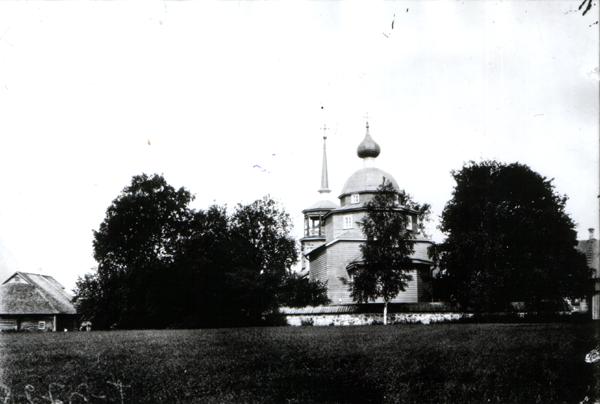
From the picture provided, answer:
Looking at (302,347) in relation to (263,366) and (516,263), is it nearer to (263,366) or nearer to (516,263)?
(263,366)

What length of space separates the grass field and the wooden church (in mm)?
30450

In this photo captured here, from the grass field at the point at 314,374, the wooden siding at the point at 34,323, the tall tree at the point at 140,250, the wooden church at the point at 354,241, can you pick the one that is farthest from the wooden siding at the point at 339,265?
the grass field at the point at 314,374

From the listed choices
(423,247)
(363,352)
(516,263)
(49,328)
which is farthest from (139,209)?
(363,352)

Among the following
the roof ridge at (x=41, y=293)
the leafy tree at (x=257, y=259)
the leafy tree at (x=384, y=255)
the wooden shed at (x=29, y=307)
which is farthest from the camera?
the roof ridge at (x=41, y=293)

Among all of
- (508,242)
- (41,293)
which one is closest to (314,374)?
(508,242)

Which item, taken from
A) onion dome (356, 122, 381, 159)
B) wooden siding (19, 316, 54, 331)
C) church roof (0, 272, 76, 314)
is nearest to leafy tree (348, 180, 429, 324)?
onion dome (356, 122, 381, 159)

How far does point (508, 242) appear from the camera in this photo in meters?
39.3

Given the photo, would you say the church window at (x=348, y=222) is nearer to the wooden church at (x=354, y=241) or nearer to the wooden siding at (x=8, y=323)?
the wooden church at (x=354, y=241)

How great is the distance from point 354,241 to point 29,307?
3021 cm

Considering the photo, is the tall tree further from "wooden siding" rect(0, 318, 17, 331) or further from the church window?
the church window

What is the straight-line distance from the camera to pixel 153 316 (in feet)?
147

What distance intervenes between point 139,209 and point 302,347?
36.3 meters

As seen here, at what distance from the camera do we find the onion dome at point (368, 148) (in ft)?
181

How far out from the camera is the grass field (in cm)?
1016
